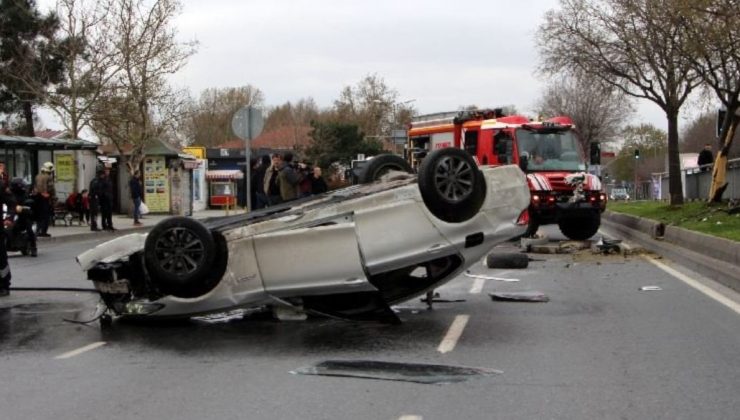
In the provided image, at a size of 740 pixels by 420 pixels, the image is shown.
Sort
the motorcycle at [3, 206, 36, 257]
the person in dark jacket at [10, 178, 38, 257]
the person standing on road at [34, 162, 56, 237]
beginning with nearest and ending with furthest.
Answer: the motorcycle at [3, 206, 36, 257], the person in dark jacket at [10, 178, 38, 257], the person standing on road at [34, 162, 56, 237]

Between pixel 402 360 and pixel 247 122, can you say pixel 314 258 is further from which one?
pixel 247 122

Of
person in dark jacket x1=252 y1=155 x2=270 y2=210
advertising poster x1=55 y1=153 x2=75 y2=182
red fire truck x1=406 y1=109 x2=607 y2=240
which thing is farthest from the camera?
advertising poster x1=55 y1=153 x2=75 y2=182

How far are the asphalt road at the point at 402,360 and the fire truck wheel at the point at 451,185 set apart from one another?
1150mm

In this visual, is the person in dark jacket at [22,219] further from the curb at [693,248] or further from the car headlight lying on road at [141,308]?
the curb at [693,248]

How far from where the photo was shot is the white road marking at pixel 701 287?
373 inches

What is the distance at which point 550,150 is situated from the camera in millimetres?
18781

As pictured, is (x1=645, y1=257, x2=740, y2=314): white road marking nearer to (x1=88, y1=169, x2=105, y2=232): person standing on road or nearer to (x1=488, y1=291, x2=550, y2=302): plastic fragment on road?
(x1=488, y1=291, x2=550, y2=302): plastic fragment on road

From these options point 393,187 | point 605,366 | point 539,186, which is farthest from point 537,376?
point 539,186

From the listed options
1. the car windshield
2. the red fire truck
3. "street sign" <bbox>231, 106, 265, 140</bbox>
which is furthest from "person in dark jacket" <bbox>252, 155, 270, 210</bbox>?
the car windshield

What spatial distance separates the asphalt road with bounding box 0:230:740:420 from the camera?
5367mm

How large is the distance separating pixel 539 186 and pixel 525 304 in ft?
28.6

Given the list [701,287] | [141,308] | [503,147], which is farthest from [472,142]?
[141,308]

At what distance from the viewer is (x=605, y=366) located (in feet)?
21.2

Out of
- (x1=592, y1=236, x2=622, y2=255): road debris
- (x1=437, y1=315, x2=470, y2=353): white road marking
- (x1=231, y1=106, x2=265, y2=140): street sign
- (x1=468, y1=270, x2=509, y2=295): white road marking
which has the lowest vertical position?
(x1=437, y1=315, x2=470, y2=353): white road marking
